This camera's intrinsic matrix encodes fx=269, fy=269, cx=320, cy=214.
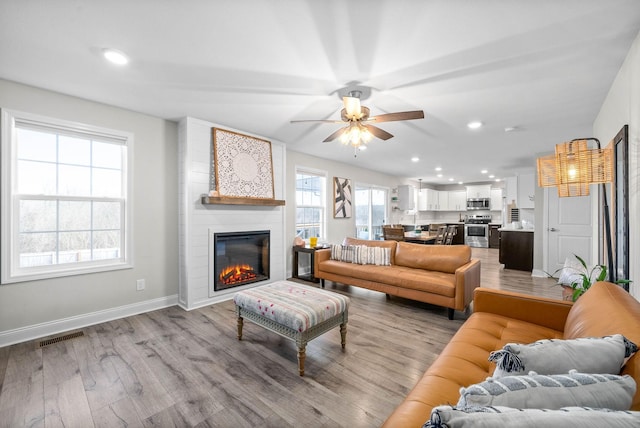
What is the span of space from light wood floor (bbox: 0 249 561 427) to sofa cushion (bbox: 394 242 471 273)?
0.79m

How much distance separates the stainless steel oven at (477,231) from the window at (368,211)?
3944mm

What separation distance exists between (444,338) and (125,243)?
379cm

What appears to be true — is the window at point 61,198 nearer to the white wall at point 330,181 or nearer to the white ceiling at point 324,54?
the white ceiling at point 324,54

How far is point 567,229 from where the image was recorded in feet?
16.2

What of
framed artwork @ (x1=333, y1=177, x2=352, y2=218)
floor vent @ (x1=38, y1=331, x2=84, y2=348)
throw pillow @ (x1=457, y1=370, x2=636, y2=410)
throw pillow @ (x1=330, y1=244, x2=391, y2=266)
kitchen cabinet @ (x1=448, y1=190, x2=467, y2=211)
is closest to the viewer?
throw pillow @ (x1=457, y1=370, x2=636, y2=410)

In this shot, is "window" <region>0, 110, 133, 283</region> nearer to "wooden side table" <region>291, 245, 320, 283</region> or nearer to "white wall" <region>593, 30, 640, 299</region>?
"wooden side table" <region>291, 245, 320, 283</region>

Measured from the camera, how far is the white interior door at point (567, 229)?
472cm

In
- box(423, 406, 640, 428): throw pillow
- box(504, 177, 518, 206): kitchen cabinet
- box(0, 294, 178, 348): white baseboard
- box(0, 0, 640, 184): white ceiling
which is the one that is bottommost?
box(0, 294, 178, 348): white baseboard

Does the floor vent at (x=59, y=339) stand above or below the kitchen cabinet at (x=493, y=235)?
below

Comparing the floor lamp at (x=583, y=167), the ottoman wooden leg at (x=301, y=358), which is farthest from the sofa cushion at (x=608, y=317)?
the ottoman wooden leg at (x=301, y=358)

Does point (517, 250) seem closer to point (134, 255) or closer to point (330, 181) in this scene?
point (330, 181)

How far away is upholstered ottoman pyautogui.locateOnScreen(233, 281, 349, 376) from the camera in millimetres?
2115

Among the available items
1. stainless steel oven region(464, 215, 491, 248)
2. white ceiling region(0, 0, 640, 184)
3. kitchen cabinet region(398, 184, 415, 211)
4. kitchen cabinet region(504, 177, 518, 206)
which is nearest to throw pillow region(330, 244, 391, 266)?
white ceiling region(0, 0, 640, 184)

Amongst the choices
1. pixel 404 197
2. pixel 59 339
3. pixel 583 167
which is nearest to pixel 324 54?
pixel 583 167
